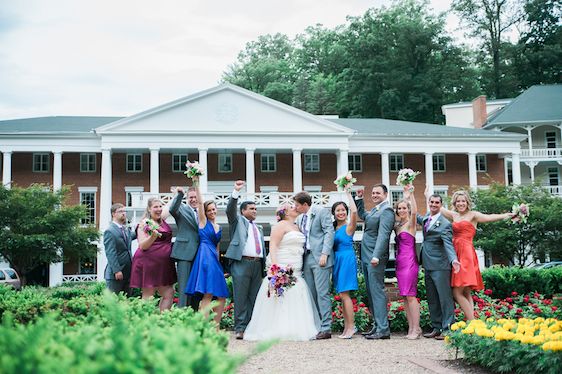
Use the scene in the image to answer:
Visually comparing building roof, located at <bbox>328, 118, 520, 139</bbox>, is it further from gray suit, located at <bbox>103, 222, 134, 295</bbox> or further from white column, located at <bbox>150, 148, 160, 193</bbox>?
gray suit, located at <bbox>103, 222, 134, 295</bbox>

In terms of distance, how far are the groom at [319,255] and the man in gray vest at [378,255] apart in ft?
1.89

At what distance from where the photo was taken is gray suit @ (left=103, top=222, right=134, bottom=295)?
9.72 m

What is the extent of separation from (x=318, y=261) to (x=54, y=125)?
123ft

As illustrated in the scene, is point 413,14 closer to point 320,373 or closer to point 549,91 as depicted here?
point 549,91

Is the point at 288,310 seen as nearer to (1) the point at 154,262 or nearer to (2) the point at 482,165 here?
(1) the point at 154,262

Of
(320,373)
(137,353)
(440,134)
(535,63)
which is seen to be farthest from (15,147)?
(535,63)

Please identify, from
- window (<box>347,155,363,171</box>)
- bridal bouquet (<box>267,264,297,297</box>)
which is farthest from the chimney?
bridal bouquet (<box>267,264,297,297</box>)

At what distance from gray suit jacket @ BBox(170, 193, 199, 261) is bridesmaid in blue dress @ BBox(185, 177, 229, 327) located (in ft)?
0.28

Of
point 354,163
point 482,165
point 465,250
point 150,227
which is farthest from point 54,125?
point 465,250

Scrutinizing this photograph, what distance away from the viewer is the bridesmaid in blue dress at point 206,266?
9.31 m

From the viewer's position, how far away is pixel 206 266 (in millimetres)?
9383

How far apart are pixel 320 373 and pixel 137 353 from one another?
465cm

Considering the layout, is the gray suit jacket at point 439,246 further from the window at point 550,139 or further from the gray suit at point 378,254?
the window at point 550,139

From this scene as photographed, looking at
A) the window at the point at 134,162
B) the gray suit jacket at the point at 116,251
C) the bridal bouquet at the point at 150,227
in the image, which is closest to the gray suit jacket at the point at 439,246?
the bridal bouquet at the point at 150,227
